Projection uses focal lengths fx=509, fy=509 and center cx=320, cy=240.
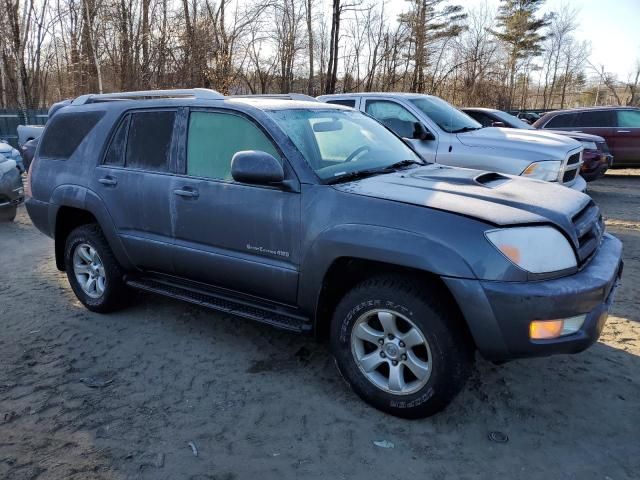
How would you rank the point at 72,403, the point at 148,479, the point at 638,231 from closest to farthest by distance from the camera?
the point at 148,479 → the point at 72,403 → the point at 638,231

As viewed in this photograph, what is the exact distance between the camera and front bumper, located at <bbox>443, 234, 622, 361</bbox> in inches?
95.9

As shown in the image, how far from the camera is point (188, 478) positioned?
96.0 inches

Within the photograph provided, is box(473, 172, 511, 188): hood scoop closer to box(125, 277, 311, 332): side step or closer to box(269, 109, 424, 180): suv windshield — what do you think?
box(269, 109, 424, 180): suv windshield

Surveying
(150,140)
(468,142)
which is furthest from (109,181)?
(468,142)

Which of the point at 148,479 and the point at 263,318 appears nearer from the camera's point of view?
the point at 148,479

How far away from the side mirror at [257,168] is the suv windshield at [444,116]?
182 inches

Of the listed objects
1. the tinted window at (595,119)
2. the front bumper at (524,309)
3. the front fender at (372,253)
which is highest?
the tinted window at (595,119)

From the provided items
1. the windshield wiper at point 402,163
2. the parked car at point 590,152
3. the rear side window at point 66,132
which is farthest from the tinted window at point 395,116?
the rear side window at point 66,132

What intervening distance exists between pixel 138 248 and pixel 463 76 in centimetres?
3161

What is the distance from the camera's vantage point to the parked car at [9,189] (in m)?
7.65

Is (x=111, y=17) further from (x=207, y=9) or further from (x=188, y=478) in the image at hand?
(x=188, y=478)

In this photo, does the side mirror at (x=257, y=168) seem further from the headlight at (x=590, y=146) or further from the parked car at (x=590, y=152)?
the headlight at (x=590, y=146)

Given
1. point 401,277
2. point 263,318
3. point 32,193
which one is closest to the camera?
point 401,277

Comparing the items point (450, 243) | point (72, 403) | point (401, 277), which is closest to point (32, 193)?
point (72, 403)
